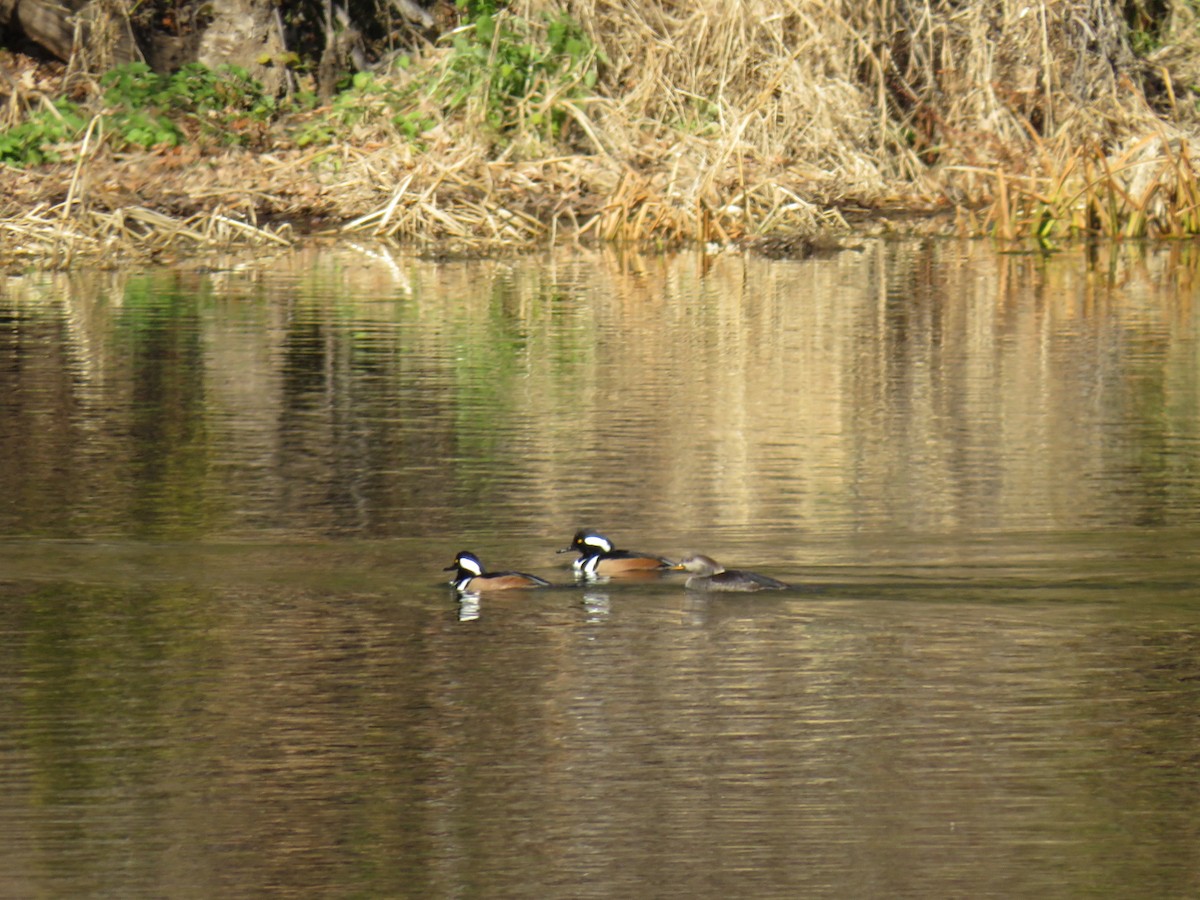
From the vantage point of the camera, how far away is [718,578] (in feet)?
24.7

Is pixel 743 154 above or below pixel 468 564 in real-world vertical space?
above

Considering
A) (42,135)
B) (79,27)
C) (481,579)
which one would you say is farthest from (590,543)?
(79,27)

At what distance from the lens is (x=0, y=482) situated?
32.4 ft

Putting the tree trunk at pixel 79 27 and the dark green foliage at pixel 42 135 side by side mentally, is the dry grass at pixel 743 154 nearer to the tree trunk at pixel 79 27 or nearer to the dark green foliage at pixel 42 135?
the dark green foliage at pixel 42 135

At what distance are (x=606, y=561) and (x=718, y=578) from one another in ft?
1.59

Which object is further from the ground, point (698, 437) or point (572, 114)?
point (572, 114)

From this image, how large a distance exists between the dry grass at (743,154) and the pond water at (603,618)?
6354mm

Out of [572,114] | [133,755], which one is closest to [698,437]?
[133,755]

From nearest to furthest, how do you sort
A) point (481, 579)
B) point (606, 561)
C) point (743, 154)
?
point (481, 579) → point (606, 561) → point (743, 154)

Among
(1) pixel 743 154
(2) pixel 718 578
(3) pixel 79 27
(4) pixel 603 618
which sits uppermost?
(3) pixel 79 27

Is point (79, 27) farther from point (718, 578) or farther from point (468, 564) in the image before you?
point (718, 578)

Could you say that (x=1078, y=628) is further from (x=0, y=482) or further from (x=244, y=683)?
(x=0, y=482)

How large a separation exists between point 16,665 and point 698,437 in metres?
4.53

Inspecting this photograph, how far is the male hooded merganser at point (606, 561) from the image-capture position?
7.84m
